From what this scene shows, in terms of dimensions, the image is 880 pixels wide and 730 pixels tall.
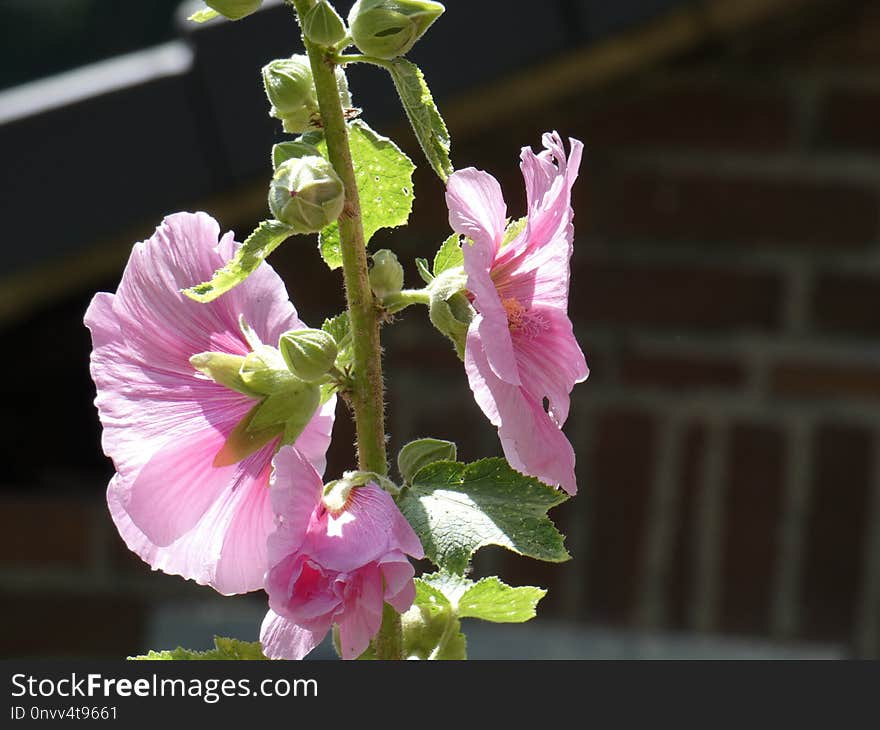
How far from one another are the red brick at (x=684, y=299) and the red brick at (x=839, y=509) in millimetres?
109

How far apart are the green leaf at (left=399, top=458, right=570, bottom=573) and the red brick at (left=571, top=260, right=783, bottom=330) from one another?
0.82 metres

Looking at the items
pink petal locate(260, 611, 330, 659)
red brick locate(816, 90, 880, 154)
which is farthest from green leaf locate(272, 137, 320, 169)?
red brick locate(816, 90, 880, 154)

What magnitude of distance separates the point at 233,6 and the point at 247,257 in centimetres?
6

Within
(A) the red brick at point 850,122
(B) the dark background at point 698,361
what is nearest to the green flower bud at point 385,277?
(B) the dark background at point 698,361

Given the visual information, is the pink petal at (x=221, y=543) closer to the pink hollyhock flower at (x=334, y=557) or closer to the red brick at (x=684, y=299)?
the pink hollyhock flower at (x=334, y=557)

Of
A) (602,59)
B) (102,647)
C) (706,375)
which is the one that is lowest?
(102,647)

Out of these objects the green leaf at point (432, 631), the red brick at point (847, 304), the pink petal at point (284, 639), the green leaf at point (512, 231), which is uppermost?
the green leaf at point (512, 231)

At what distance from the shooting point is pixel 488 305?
32 cm

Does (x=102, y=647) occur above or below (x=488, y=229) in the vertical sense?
below

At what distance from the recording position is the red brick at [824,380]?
45.4 inches

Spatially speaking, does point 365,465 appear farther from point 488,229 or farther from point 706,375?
point 706,375

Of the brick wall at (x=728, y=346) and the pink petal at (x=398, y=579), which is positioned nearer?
the pink petal at (x=398, y=579)

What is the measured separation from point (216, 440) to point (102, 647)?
0.90 m

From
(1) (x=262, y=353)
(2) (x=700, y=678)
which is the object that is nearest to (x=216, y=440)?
(1) (x=262, y=353)
